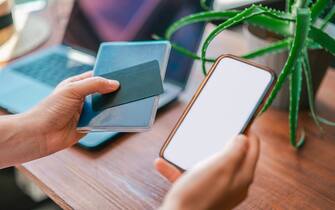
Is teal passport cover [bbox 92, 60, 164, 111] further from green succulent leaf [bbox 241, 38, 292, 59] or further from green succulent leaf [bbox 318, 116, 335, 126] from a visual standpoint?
green succulent leaf [bbox 318, 116, 335, 126]

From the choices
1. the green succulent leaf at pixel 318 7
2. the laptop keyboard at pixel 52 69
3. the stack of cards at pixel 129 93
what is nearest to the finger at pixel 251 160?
the stack of cards at pixel 129 93

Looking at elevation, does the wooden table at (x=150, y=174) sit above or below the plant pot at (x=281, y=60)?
below

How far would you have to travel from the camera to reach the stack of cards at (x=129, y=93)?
0.50 m

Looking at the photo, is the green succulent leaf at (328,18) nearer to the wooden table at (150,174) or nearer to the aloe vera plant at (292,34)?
the aloe vera plant at (292,34)

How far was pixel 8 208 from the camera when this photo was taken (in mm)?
900

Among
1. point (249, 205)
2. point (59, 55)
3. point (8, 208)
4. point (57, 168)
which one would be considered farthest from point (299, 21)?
point (8, 208)

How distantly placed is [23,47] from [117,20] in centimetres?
20

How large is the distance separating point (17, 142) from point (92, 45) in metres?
0.29

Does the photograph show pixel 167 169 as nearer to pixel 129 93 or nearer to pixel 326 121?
pixel 129 93

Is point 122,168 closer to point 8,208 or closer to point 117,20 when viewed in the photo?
point 117,20

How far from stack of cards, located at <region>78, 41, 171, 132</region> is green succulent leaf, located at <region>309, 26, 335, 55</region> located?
0.19m

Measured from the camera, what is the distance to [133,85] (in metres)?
0.53

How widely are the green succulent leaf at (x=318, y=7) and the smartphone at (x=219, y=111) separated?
0.51ft

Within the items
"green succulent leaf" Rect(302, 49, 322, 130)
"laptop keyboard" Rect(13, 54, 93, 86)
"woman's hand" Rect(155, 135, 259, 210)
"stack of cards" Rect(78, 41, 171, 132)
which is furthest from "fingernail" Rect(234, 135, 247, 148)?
"laptop keyboard" Rect(13, 54, 93, 86)
